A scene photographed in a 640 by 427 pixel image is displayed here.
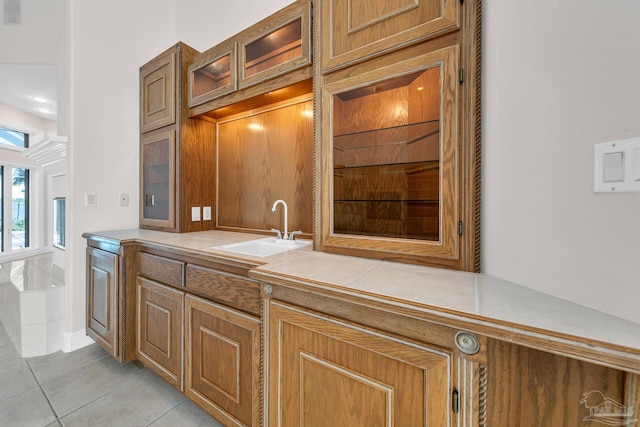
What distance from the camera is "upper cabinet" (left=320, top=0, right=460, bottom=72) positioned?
979mm

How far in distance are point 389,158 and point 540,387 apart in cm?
93

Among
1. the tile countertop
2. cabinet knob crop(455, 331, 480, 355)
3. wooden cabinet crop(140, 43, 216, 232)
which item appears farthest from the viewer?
wooden cabinet crop(140, 43, 216, 232)

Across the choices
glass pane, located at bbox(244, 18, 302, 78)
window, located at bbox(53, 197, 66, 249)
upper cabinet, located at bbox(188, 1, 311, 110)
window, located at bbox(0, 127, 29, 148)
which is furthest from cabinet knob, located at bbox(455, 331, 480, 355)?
window, located at bbox(0, 127, 29, 148)

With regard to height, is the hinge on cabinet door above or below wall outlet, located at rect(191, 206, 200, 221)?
below

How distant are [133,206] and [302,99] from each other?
1.83 m

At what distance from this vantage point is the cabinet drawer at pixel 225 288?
1.11 metres

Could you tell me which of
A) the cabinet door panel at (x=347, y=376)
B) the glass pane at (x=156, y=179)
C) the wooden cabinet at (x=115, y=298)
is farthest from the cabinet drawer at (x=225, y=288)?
the glass pane at (x=156, y=179)

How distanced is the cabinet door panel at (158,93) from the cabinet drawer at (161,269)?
108cm

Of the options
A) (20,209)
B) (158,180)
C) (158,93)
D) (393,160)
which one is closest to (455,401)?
(393,160)

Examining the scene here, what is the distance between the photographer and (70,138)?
1992 mm

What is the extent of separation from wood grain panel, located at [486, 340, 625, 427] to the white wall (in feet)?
0.53

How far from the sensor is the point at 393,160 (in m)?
1.21

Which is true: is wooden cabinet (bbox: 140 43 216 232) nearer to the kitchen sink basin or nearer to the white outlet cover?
the kitchen sink basin

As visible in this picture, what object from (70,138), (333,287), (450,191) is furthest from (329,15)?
(70,138)
